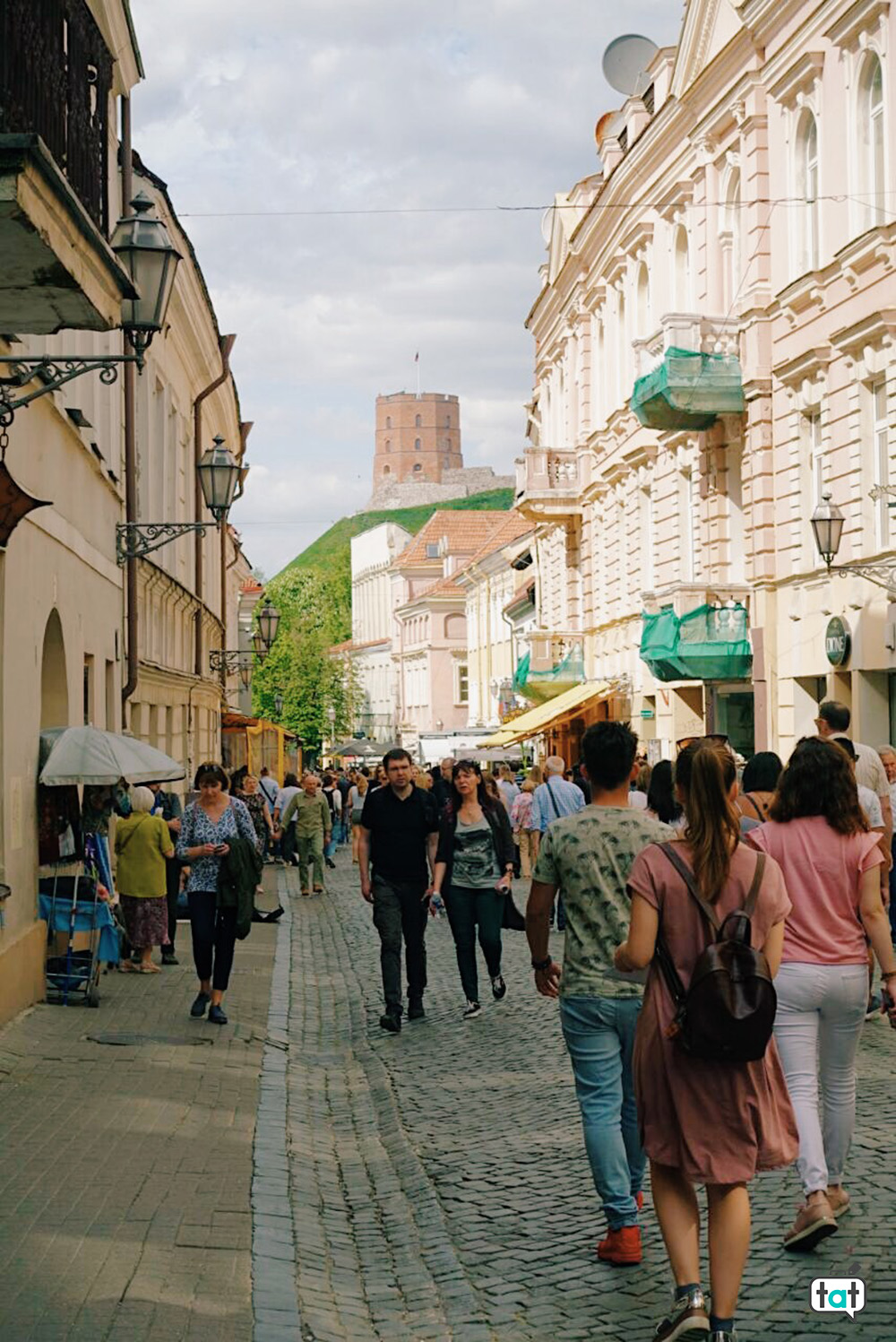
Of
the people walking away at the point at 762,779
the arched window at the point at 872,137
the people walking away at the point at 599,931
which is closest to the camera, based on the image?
the people walking away at the point at 599,931

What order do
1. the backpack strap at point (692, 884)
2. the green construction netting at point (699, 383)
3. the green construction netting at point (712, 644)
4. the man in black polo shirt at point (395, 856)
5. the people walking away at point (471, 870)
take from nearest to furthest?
the backpack strap at point (692, 884)
the man in black polo shirt at point (395, 856)
the people walking away at point (471, 870)
the green construction netting at point (699, 383)
the green construction netting at point (712, 644)

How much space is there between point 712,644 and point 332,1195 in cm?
2249

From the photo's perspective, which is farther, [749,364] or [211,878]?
[749,364]

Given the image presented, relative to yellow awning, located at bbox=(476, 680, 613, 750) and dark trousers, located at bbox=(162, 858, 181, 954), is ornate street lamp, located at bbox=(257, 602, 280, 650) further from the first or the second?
dark trousers, located at bbox=(162, 858, 181, 954)

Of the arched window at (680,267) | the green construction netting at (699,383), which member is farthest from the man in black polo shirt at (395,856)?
the arched window at (680,267)

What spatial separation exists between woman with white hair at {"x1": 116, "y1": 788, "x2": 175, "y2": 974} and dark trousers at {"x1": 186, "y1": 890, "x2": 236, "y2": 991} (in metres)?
2.94

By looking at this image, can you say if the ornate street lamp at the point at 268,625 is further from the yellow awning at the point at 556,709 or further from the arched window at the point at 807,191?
the arched window at the point at 807,191

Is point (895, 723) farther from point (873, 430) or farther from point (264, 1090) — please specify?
point (264, 1090)

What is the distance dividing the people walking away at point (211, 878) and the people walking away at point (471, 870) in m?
1.41

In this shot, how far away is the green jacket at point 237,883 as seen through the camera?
1258 cm

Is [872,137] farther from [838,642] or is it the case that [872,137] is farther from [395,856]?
[395,856]

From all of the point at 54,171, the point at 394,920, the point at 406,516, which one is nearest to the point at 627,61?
the point at 394,920

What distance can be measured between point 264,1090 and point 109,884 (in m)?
5.37

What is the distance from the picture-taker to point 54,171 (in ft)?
23.5
